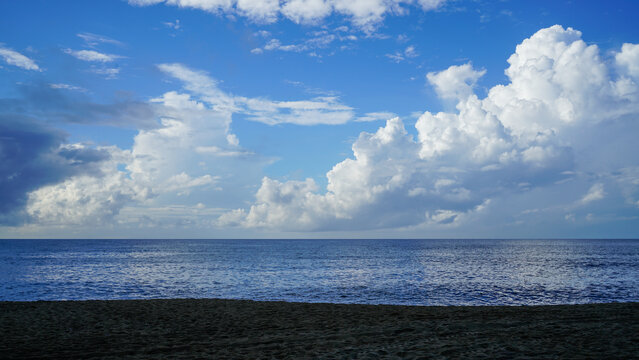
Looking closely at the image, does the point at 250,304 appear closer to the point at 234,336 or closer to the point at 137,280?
the point at 234,336

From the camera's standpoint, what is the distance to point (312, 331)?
1709 centimetres

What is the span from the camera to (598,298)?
1255 inches

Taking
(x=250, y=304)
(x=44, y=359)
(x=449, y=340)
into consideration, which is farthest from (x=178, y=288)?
(x=449, y=340)

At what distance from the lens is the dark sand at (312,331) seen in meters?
13.2

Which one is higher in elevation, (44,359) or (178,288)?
(44,359)

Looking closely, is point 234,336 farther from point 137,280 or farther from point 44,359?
point 137,280

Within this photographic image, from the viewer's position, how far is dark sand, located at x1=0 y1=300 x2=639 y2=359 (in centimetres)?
1324

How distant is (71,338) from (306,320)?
10.2m

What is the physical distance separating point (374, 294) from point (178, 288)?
778 inches

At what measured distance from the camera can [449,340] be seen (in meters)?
14.4

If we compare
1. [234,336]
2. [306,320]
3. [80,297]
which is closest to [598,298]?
[306,320]

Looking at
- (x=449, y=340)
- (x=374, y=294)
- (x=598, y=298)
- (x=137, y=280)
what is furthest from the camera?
(x=137, y=280)

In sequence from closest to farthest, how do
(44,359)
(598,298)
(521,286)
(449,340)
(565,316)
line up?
(44,359) < (449,340) < (565,316) < (598,298) < (521,286)

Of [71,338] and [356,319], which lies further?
[356,319]
